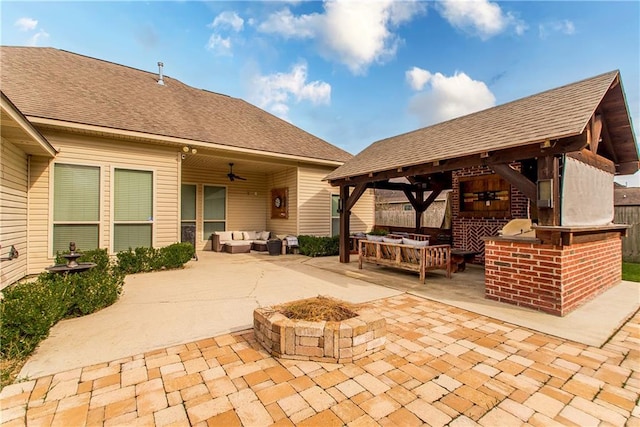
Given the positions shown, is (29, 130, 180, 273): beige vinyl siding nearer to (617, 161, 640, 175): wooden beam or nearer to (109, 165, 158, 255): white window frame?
(109, 165, 158, 255): white window frame

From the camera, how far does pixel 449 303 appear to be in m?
4.33

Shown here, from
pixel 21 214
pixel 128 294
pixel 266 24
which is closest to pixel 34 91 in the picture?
pixel 21 214

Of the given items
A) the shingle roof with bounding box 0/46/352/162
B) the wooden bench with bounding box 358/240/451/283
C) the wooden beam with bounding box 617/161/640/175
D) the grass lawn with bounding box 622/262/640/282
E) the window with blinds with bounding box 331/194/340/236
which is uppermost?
the shingle roof with bounding box 0/46/352/162

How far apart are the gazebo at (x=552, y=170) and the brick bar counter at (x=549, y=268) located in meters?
0.01

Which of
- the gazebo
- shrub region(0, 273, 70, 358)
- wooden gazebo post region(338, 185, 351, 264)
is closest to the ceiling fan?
wooden gazebo post region(338, 185, 351, 264)

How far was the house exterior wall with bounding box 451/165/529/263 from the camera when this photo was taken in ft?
23.7

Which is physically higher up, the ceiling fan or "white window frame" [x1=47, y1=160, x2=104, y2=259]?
the ceiling fan

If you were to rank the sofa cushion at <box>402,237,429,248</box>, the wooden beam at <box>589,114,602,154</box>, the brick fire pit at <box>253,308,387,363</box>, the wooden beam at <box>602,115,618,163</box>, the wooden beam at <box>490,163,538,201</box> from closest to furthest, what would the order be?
the brick fire pit at <box>253,308,387,363</box>
the wooden beam at <box>490,163,538,201</box>
the wooden beam at <box>589,114,602,154</box>
the wooden beam at <box>602,115,618,163</box>
the sofa cushion at <box>402,237,429,248</box>

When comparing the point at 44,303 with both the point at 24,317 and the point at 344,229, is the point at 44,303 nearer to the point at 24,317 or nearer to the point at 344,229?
the point at 24,317

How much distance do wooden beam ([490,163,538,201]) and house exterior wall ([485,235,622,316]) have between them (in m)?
0.74

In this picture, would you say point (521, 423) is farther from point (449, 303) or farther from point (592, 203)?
point (592, 203)

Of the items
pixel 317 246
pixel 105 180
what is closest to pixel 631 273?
pixel 317 246

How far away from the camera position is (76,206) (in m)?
6.45

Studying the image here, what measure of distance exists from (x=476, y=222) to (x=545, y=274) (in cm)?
444
